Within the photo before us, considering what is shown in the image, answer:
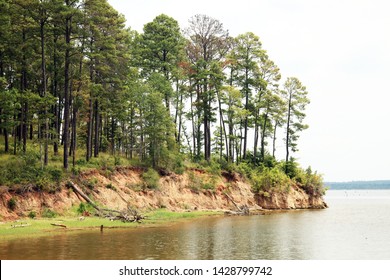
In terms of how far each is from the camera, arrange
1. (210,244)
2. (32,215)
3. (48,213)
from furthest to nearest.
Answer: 1. (48,213)
2. (32,215)
3. (210,244)

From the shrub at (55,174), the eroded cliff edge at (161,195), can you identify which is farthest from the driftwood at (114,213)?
the shrub at (55,174)

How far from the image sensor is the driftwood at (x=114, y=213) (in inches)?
1454

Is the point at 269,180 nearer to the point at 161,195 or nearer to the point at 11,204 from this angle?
the point at 161,195

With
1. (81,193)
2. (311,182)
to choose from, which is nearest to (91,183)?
(81,193)

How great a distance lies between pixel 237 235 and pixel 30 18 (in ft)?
92.6

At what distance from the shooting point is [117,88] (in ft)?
171

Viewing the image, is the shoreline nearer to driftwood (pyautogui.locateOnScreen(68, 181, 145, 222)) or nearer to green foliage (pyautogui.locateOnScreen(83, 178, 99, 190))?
driftwood (pyautogui.locateOnScreen(68, 181, 145, 222))

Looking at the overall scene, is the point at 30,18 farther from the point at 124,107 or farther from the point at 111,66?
the point at 124,107

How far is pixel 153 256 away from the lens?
21.6m

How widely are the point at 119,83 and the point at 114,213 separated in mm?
18340

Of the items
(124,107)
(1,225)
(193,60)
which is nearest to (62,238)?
(1,225)

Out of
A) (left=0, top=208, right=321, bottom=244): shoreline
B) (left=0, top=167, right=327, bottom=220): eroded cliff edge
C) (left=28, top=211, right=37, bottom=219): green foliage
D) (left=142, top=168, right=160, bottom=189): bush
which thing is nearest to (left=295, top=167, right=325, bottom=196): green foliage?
(left=0, top=167, right=327, bottom=220): eroded cliff edge

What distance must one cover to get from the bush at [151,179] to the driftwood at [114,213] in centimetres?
987

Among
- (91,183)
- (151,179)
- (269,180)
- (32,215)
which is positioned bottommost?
(32,215)
